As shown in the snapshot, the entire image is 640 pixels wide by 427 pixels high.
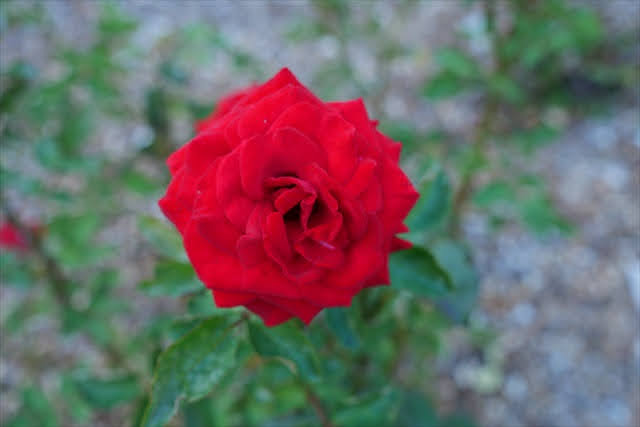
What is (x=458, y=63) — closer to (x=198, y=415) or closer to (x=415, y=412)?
(x=415, y=412)

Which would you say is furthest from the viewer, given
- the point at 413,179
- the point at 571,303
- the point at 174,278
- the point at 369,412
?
the point at 571,303

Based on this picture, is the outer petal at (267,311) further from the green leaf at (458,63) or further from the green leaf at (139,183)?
the green leaf at (458,63)

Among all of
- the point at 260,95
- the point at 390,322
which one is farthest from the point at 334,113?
the point at 390,322

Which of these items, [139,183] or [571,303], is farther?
[571,303]

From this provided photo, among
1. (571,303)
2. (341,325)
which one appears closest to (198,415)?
(341,325)

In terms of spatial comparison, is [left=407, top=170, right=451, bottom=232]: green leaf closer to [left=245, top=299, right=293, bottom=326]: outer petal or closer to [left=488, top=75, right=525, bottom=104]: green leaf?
[left=245, top=299, right=293, bottom=326]: outer petal
